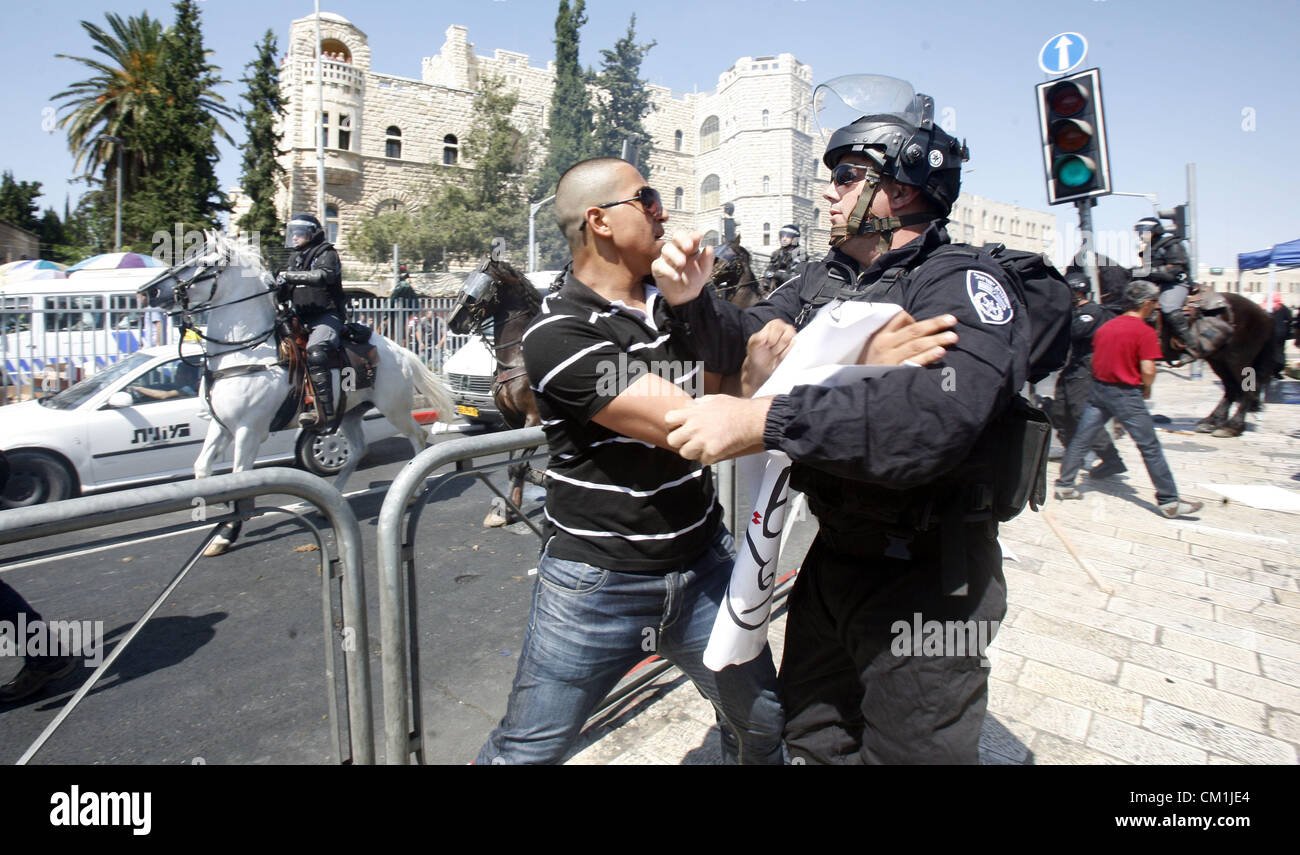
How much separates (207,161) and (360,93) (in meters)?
21.8

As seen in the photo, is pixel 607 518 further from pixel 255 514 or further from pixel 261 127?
pixel 261 127

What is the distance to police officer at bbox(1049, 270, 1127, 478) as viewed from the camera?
745 centimetres

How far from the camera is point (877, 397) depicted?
1.40 m

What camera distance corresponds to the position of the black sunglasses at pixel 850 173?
196cm

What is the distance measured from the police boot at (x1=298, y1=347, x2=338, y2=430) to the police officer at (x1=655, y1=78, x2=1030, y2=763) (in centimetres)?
591

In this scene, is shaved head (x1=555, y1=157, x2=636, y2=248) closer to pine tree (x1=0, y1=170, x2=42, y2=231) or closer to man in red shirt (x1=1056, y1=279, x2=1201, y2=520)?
man in red shirt (x1=1056, y1=279, x2=1201, y2=520)

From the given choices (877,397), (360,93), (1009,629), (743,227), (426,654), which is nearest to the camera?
(877,397)

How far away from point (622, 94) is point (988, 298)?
5985 cm

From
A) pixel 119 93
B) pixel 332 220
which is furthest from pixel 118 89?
pixel 332 220

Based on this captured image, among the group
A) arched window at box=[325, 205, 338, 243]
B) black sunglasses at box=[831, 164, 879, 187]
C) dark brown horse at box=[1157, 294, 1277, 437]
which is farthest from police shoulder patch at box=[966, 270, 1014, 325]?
arched window at box=[325, 205, 338, 243]

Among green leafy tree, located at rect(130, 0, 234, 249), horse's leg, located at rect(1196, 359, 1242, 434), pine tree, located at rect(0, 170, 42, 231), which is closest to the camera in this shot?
horse's leg, located at rect(1196, 359, 1242, 434)

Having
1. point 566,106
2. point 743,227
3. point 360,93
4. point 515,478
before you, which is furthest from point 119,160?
point 743,227
